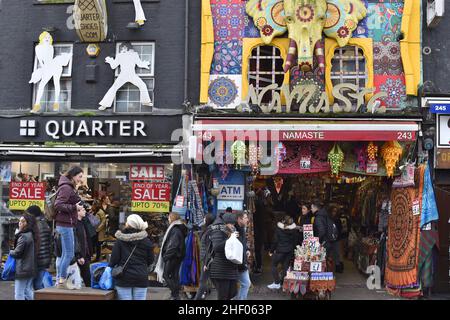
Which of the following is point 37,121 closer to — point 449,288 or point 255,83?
point 255,83

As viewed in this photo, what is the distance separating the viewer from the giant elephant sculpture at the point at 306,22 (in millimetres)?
12070

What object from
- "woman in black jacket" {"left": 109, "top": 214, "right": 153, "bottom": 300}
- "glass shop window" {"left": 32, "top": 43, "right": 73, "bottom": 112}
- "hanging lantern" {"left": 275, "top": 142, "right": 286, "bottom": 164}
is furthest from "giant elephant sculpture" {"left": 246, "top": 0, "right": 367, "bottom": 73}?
"woman in black jacket" {"left": 109, "top": 214, "right": 153, "bottom": 300}

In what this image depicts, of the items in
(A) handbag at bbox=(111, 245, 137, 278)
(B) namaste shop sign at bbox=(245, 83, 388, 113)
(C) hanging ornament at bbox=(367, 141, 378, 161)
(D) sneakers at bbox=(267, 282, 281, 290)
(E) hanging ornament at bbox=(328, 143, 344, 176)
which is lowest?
(D) sneakers at bbox=(267, 282, 281, 290)

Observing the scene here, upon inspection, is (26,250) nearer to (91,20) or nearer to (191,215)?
(191,215)

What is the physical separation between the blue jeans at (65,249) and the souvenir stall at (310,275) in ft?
14.7

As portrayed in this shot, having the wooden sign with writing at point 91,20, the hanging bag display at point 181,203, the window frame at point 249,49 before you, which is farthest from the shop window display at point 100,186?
the window frame at point 249,49

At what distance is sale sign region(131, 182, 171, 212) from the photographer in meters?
12.6

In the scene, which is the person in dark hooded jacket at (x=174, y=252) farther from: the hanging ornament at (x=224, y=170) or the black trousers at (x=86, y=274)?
the hanging ornament at (x=224, y=170)

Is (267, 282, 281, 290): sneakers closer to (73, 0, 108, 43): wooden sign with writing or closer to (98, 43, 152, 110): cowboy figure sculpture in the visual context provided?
(98, 43, 152, 110): cowboy figure sculpture

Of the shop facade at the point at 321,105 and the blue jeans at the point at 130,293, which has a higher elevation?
the shop facade at the point at 321,105

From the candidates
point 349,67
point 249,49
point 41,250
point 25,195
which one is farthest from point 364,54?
point 25,195

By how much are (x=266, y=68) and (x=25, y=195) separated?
6.46m

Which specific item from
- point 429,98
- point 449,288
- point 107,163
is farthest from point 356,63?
point 107,163

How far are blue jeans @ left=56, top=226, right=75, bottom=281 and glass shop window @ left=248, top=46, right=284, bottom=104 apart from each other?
5.69 meters
